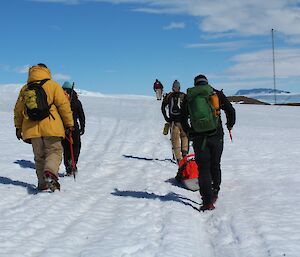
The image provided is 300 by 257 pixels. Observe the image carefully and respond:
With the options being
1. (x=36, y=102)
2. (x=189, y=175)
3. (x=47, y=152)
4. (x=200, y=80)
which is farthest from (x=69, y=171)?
(x=200, y=80)

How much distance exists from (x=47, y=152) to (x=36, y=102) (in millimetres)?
845

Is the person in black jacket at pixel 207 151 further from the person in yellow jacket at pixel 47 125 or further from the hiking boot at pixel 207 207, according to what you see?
the person in yellow jacket at pixel 47 125

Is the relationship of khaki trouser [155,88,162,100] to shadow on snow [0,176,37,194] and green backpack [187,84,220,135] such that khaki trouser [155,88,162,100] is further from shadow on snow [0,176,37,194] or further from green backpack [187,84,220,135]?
green backpack [187,84,220,135]

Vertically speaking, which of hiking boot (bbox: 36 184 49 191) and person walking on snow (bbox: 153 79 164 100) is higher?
person walking on snow (bbox: 153 79 164 100)

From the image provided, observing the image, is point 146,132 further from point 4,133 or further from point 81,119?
point 81,119

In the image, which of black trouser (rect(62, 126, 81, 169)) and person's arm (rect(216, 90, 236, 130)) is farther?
black trouser (rect(62, 126, 81, 169))

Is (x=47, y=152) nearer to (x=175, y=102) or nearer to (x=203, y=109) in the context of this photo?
(x=203, y=109)

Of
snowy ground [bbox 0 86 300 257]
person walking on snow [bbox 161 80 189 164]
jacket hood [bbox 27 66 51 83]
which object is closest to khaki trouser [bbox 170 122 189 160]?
person walking on snow [bbox 161 80 189 164]

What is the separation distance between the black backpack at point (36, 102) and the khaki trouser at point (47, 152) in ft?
1.28

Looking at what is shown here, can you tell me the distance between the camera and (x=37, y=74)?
25.2 feet

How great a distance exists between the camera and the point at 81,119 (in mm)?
10188

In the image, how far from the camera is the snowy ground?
5.43 m

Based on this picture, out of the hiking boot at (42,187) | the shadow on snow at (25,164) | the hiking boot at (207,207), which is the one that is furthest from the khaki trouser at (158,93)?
the hiking boot at (207,207)

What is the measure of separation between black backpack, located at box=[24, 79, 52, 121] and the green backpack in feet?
7.26
